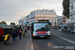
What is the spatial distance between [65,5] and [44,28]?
35.4 m

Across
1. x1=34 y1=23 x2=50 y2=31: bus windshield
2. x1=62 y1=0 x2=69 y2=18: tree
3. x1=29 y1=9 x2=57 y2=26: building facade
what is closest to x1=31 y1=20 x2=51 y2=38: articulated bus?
x1=34 y1=23 x2=50 y2=31: bus windshield

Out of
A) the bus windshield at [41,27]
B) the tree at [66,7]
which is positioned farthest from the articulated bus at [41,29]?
the tree at [66,7]

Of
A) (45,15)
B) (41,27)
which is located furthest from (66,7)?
(45,15)

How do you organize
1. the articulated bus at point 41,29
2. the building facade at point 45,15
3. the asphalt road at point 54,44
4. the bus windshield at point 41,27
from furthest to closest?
the building facade at point 45,15, the bus windshield at point 41,27, the articulated bus at point 41,29, the asphalt road at point 54,44

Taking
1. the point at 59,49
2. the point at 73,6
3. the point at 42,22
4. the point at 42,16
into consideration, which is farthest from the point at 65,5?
the point at 42,16

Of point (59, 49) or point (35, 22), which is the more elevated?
point (35, 22)

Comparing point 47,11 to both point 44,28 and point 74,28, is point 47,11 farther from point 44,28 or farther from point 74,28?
point 44,28

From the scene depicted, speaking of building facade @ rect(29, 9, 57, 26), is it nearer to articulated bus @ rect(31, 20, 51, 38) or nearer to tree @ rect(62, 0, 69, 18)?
tree @ rect(62, 0, 69, 18)

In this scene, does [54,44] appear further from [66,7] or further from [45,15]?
[45,15]

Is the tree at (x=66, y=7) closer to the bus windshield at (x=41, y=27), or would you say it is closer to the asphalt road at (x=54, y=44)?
the bus windshield at (x=41, y=27)

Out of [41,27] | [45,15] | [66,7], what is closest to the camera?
[41,27]

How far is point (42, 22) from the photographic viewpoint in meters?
18.6

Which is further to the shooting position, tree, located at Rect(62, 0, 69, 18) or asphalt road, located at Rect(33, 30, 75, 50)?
tree, located at Rect(62, 0, 69, 18)

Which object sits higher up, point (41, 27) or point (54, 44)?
point (41, 27)
